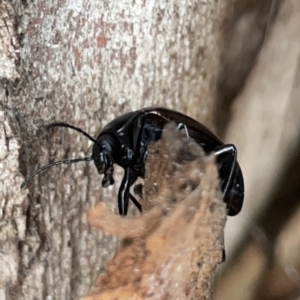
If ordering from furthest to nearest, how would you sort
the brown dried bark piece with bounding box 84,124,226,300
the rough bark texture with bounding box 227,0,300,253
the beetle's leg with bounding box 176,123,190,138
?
the rough bark texture with bounding box 227,0,300,253
the beetle's leg with bounding box 176,123,190,138
the brown dried bark piece with bounding box 84,124,226,300

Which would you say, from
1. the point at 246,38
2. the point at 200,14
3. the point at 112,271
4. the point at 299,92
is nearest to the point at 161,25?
the point at 200,14

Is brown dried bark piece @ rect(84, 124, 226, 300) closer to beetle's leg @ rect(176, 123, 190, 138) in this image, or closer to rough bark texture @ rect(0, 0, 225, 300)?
beetle's leg @ rect(176, 123, 190, 138)

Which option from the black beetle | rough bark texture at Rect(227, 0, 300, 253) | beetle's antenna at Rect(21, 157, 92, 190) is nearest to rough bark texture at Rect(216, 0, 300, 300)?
rough bark texture at Rect(227, 0, 300, 253)

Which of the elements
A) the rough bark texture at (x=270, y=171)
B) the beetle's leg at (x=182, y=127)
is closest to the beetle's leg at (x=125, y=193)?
the beetle's leg at (x=182, y=127)

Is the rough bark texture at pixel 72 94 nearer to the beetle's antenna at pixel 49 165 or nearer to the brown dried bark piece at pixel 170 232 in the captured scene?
the beetle's antenna at pixel 49 165

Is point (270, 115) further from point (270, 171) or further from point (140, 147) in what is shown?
point (140, 147)

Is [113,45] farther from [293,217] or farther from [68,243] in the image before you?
[293,217]

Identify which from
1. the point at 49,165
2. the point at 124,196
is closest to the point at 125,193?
the point at 124,196
